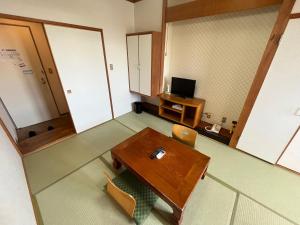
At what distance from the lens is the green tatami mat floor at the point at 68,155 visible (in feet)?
6.42

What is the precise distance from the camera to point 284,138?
78.0 inches

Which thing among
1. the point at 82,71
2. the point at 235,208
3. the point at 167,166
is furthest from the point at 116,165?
the point at 82,71

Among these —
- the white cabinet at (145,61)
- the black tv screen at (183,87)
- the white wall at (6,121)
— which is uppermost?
the white cabinet at (145,61)

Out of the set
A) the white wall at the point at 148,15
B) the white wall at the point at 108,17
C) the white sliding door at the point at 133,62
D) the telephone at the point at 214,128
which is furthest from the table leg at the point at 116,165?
the white wall at the point at 148,15

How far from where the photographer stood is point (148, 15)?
3.04m

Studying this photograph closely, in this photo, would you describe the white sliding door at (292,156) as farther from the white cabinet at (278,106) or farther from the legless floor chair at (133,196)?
the legless floor chair at (133,196)

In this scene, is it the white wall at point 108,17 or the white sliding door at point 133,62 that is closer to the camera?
the white wall at point 108,17

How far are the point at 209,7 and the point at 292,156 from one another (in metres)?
2.73

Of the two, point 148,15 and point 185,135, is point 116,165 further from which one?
point 148,15

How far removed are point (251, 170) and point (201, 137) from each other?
100 cm

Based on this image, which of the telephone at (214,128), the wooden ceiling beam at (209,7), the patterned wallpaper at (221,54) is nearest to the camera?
the wooden ceiling beam at (209,7)

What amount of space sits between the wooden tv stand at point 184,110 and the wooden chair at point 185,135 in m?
0.91

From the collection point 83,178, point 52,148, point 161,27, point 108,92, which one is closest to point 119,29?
point 161,27

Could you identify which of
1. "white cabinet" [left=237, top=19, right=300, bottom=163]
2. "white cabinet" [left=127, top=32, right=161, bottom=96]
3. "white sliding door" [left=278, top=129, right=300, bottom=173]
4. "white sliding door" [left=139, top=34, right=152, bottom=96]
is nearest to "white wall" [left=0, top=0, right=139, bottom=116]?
"white cabinet" [left=127, top=32, right=161, bottom=96]
